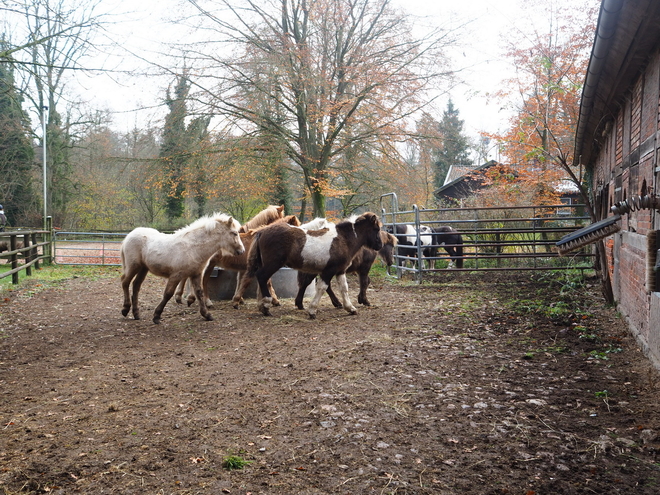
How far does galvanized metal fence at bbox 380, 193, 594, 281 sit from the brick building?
130 inches

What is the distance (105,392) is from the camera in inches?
161

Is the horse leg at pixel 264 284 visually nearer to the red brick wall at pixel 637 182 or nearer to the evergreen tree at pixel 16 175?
the red brick wall at pixel 637 182

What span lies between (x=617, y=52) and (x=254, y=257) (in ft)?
18.5

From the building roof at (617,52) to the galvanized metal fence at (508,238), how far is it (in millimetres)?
4033

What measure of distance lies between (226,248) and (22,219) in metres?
22.3

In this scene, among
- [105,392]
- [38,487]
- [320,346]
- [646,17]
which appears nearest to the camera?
[38,487]

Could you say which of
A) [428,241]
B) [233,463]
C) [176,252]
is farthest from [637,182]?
[428,241]

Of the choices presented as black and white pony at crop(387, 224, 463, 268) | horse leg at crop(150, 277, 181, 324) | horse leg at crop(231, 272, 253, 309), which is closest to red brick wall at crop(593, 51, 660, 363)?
horse leg at crop(231, 272, 253, 309)

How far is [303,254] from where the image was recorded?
25.4 feet

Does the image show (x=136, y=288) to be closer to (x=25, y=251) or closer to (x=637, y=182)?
(x=637, y=182)

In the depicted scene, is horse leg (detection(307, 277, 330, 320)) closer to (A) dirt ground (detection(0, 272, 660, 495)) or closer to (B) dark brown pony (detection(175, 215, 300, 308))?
(A) dirt ground (detection(0, 272, 660, 495))

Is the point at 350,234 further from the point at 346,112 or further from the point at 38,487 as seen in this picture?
the point at 346,112

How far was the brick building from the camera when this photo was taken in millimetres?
3849

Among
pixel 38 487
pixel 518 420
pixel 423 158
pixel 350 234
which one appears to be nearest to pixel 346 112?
pixel 423 158
